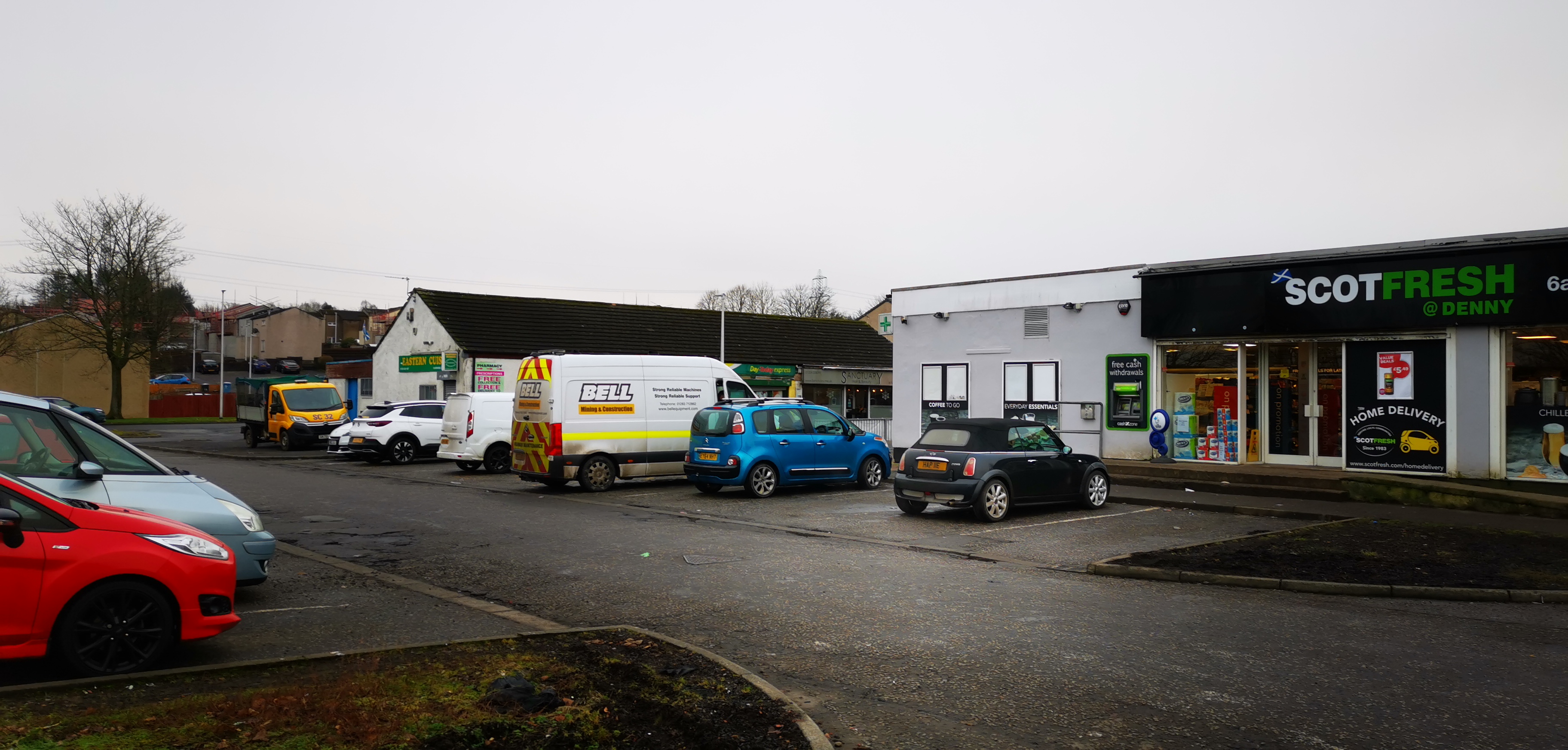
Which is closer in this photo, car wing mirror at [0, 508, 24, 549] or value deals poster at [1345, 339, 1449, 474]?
car wing mirror at [0, 508, 24, 549]

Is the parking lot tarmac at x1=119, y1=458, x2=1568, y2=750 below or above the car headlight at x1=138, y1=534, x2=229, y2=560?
below

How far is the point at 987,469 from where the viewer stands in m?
14.2

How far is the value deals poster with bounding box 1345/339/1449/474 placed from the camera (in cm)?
1764

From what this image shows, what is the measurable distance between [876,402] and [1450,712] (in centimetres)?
4135

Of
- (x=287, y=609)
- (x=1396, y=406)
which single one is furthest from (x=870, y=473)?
(x=287, y=609)

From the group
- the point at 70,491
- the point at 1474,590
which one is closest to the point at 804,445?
the point at 1474,590

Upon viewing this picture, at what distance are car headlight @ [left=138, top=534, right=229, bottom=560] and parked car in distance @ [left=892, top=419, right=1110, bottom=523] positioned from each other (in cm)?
988

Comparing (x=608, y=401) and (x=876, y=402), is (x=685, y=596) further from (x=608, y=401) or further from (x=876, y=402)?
(x=876, y=402)

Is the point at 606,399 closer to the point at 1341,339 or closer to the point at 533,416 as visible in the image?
the point at 533,416

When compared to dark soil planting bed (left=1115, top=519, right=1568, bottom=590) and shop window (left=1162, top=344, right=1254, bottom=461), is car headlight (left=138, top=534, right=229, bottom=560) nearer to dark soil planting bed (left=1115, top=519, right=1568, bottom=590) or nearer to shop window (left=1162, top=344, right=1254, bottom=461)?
dark soil planting bed (left=1115, top=519, right=1568, bottom=590)

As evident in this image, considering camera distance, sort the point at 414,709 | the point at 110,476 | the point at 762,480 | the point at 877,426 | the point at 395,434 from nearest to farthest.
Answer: the point at 414,709
the point at 110,476
the point at 762,480
the point at 395,434
the point at 877,426

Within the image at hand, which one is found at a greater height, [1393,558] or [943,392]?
[943,392]

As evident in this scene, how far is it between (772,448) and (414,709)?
12885 mm

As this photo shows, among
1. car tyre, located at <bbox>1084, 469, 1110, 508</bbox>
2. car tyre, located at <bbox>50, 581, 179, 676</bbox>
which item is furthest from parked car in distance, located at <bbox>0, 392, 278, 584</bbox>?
car tyre, located at <bbox>1084, 469, 1110, 508</bbox>
